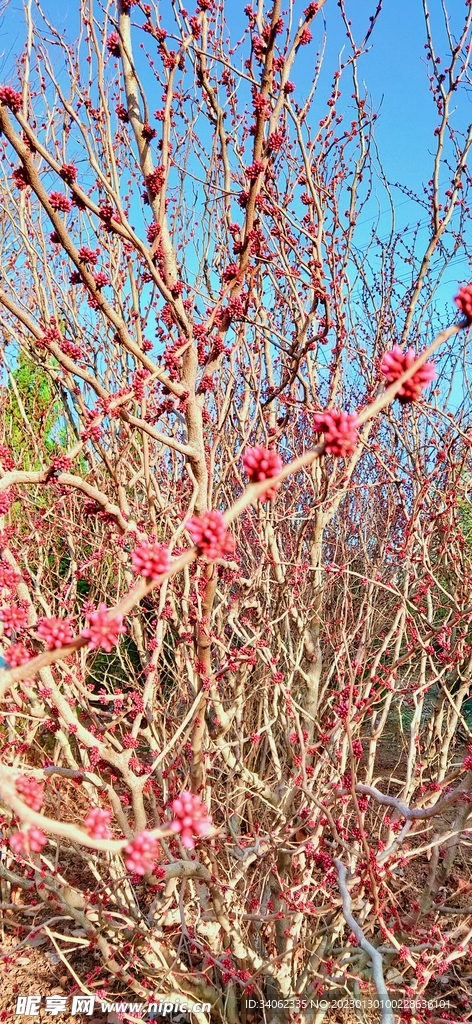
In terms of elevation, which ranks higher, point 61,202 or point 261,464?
point 61,202

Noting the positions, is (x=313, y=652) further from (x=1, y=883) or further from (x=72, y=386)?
(x=1, y=883)

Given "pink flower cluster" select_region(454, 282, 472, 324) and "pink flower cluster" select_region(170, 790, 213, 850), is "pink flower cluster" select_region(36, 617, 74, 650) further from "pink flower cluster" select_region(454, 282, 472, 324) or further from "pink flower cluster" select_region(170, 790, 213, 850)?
"pink flower cluster" select_region(454, 282, 472, 324)

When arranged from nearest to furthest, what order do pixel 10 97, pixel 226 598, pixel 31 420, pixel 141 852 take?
pixel 141 852 < pixel 10 97 < pixel 226 598 < pixel 31 420

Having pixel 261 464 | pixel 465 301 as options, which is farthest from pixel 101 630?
pixel 465 301

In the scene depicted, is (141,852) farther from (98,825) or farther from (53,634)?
(53,634)

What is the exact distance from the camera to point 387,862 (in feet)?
9.17

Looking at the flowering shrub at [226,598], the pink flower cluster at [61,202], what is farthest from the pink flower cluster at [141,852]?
the pink flower cluster at [61,202]

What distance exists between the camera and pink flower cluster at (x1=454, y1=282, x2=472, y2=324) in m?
1.07

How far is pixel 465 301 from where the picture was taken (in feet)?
3.51

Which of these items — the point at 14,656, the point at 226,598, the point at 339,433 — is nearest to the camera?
the point at 339,433

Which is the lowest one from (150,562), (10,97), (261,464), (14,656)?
(14,656)

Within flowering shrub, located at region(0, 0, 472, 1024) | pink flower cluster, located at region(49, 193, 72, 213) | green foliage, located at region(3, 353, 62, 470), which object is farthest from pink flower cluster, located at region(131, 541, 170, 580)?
green foliage, located at region(3, 353, 62, 470)

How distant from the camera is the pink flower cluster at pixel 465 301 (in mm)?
→ 1068

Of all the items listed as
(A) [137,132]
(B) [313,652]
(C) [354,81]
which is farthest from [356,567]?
(A) [137,132]
